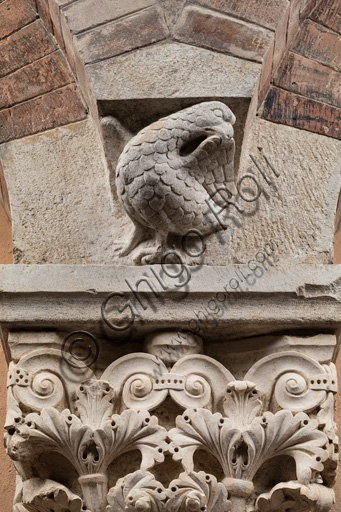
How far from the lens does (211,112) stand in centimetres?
187

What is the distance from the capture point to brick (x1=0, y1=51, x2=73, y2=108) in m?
2.09

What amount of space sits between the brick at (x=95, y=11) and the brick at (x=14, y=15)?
20 centimetres

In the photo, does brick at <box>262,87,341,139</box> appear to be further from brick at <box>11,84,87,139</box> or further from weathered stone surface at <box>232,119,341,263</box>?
brick at <box>11,84,87,139</box>

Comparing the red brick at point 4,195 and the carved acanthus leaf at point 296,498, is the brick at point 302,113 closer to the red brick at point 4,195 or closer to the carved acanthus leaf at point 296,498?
the red brick at point 4,195

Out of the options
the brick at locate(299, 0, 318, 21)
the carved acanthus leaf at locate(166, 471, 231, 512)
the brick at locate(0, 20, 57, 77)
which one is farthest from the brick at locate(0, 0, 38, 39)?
the carved acanthus leaf at locate(166, 471, 231, 512)

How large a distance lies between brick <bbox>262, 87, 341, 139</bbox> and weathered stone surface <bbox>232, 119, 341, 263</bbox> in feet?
0.06

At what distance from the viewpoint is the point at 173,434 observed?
172 cm

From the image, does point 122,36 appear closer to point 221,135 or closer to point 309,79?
point 221,135

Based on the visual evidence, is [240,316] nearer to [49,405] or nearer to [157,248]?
[157,248]

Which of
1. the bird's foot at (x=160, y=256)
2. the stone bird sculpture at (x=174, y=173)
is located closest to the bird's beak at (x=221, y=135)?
the stone bird sculpture at (x=174, y=173)

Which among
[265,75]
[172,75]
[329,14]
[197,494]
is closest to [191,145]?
[172,75]

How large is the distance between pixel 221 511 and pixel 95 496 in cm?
26

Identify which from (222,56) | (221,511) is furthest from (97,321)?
(222,56)

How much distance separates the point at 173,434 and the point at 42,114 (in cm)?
86
